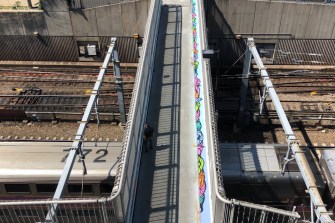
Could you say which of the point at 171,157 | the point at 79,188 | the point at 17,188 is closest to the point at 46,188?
the point at 17,188

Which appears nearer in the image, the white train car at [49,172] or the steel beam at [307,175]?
the steel beam at [307,175]

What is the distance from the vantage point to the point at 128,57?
24.7 meters

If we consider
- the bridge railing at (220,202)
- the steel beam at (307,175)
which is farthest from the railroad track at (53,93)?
the bridge railing at (220,202)

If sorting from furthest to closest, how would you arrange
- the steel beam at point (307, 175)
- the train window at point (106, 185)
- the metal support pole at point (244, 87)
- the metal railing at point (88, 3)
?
the metal railing at point (88, 3) < the metal support pole at point (244, 87) < the train window at point (106, 185) < the steel beam at point (307, 175)

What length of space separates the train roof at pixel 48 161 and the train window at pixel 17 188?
0.82 feet

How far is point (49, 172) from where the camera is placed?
13.4 m

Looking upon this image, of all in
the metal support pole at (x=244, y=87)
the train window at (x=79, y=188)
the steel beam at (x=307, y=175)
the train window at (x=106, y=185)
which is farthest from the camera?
the metal support pole at (x=244, y=87)

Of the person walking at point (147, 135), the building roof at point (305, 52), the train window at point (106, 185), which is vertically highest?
the person walking at point (147, 135)

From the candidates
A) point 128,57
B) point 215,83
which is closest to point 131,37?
point 128,57

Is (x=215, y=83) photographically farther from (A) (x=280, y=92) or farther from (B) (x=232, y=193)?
(B) (x=232, y=193)

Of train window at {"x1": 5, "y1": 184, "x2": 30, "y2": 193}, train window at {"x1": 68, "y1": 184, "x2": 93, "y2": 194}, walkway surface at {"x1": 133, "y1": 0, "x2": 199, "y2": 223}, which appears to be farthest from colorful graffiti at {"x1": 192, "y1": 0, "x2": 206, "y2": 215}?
train window at {"x1": 5, "y1": 184, "x2": 30, "y2": 193}

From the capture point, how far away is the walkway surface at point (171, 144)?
920 centimetres

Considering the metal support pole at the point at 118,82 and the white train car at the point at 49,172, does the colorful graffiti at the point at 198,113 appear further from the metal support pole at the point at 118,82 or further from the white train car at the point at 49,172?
the white train car at the point at 49,172

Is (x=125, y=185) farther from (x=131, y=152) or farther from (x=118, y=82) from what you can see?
(x=118, y=82)
